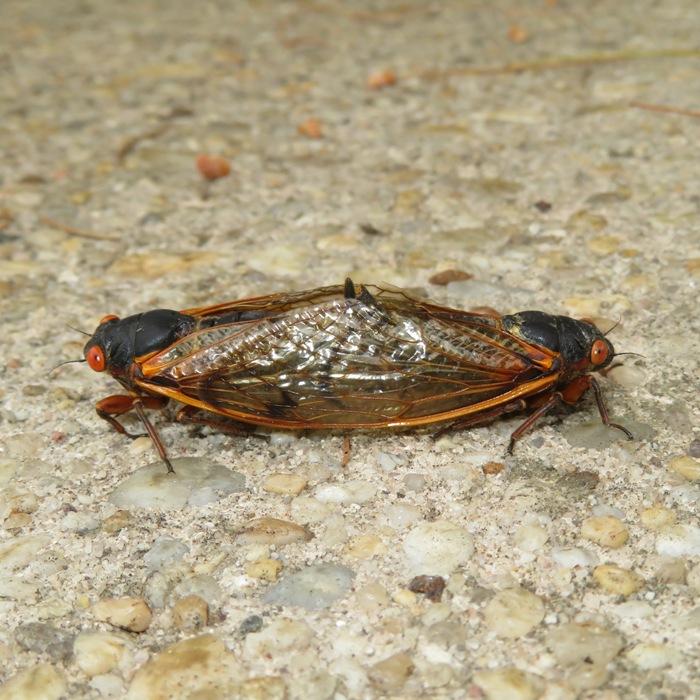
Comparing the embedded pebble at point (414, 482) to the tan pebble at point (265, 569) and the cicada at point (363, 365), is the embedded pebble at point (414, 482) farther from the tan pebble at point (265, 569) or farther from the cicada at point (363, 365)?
the tan pebble at point (265, 569)

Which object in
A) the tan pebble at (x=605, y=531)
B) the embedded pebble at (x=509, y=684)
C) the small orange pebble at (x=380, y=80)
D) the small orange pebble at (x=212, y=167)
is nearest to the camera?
the embedded pebble at (x=509, y=684)

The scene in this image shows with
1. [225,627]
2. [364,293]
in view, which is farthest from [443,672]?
[364,293]

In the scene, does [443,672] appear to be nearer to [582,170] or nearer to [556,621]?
[556,621]

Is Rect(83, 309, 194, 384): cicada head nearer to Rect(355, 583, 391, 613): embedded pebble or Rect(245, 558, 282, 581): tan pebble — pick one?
Rect(245, 558, 282, 581): tan pebble

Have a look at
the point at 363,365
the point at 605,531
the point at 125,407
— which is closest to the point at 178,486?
the point at 125,407

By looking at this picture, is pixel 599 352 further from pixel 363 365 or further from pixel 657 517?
pixel 363 365

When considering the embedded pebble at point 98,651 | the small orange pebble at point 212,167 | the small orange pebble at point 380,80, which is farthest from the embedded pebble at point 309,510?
the small orange pebble at point 380,80
